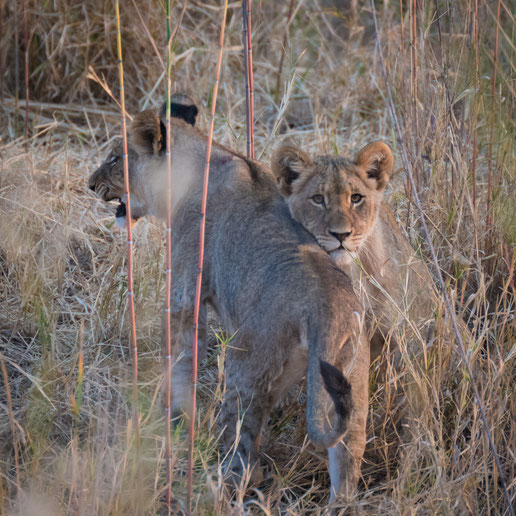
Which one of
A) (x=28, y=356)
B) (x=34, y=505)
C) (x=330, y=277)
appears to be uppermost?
(x=330, y=277)

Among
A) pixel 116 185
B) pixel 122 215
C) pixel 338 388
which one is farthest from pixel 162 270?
pixel 338 388

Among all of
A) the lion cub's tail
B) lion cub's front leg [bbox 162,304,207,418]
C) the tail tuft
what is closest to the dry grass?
lion cub's front leg [bbox 162,304,207,418]

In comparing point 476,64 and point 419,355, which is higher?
point 476,64

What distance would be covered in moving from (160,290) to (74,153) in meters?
1.78

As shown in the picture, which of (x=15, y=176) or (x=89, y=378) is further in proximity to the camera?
(x=15, y=176)

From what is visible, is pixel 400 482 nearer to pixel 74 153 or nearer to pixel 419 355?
pixel 419 355

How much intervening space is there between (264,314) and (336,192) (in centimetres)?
65

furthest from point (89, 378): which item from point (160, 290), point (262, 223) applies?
point (262, 223)

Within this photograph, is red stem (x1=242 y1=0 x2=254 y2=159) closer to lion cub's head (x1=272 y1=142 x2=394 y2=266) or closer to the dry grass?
the dry grass

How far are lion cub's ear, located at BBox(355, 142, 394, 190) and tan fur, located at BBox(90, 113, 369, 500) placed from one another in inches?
13.9

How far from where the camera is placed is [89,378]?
3.35m

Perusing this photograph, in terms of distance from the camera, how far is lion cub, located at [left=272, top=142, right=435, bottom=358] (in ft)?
9.48

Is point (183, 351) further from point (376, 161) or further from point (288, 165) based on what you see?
point (376, 161)

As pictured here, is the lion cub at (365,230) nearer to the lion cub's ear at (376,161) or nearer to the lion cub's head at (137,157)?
the lion cub's ear at (376,161)
